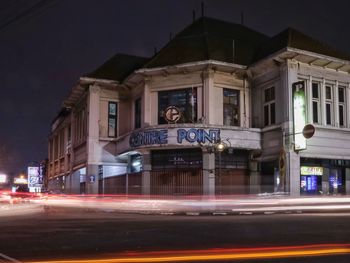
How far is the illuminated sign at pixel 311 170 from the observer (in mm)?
33250

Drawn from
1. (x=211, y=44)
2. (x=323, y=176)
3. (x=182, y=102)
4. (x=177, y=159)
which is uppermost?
(x=211, y=44)

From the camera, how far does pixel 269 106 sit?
114ft

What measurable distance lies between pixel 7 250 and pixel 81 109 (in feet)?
117

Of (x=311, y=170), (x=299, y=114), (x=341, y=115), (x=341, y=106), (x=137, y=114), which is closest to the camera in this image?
(x=299, y=114)

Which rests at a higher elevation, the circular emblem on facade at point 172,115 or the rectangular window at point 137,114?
the rectangular window at point 137,114

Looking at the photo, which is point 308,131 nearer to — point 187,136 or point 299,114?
point 299,114

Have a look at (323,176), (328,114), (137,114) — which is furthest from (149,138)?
(328,114)

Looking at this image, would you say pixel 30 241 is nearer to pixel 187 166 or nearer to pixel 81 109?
pixel 187 166

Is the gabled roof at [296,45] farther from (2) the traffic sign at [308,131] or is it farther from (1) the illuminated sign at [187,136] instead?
(1) the illuminated sign at [187,136]

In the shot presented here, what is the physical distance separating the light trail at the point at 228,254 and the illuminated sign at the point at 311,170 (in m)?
23.0

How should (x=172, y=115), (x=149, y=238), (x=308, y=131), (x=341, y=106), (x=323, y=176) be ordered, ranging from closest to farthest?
(x=149, y=238) < (x=308, y=131) < (x=172, y=115) < (x=323, y=176) < (x=341, y=106)

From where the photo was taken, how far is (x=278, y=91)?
110ft

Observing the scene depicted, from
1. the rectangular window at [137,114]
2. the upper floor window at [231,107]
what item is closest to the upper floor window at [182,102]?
the upper floor window at [231,107]

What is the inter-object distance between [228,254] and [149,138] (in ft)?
81.6
